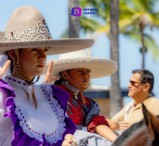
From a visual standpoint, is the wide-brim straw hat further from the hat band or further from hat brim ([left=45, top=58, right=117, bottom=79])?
Result: hat brim ([left=45, top=58, right=117, bottom=79])

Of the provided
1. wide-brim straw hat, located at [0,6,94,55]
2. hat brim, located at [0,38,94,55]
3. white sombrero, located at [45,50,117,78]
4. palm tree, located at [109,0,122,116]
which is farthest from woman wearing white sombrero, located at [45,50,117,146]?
palm tree, located at [109,0,122,116]

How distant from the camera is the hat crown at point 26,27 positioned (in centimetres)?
356

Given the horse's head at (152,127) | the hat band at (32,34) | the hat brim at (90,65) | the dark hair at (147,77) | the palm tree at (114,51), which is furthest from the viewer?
the palm tree at (114,51)

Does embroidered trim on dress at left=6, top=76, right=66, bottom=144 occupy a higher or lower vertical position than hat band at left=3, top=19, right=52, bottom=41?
lower

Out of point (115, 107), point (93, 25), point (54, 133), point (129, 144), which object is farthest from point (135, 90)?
point (93, 25)

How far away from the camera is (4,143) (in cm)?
334

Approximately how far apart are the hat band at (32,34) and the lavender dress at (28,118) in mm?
203

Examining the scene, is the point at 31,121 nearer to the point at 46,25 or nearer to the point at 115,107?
the point at 46,25

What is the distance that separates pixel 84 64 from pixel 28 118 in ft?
6.43

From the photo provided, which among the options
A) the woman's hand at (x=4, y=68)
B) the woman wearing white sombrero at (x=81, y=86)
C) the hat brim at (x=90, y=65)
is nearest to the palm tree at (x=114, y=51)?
the hat brim at (x=90, y=65)

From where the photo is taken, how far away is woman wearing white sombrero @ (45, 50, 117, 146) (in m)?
4.80

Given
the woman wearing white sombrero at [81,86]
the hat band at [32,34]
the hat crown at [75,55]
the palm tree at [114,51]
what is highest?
the hat band at [32,34]

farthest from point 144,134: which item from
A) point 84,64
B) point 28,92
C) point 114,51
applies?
point 114,51

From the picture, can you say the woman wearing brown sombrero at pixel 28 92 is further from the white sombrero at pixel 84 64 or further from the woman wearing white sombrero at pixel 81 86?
the white sombrero at pixel 84 64
